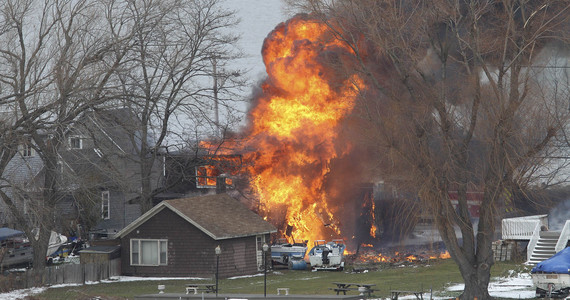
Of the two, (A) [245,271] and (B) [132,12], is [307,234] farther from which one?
(B) [132,12]

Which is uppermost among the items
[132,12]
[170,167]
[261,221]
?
[132,12]

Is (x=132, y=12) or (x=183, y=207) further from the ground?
(x=132, y=12)

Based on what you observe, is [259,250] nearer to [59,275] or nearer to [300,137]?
[300,137]

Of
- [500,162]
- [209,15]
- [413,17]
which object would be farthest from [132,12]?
[500,162]

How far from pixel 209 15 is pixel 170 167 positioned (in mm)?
8467

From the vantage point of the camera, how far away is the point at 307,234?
46000 millimetres

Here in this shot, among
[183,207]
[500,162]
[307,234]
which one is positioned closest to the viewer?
[500,162]

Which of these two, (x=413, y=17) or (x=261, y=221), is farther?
(x=261, y=221)

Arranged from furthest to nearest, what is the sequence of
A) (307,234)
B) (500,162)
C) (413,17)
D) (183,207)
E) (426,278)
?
(307,234) < (183,207) < (426,278) < (413,17) < (500,162)

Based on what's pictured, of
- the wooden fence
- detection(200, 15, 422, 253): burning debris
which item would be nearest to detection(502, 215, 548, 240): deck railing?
detection(200, 15, 422, 253): burning debris

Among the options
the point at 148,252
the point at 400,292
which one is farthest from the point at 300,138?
the point at 400,292

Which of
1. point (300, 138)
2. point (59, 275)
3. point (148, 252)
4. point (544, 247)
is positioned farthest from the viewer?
point (300, 138)

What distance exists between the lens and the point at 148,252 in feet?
127

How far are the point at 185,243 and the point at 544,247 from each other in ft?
54.3
